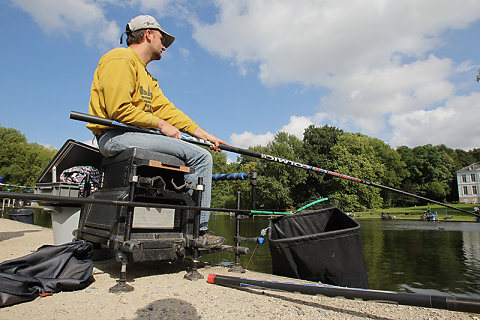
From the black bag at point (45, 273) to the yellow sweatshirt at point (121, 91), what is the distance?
1254 millimetres

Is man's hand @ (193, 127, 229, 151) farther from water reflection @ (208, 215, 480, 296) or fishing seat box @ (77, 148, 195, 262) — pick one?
water reflection @ (208, 215, 480, 296)

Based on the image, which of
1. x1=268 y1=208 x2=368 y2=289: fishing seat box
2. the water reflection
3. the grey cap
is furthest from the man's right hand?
the water reflection

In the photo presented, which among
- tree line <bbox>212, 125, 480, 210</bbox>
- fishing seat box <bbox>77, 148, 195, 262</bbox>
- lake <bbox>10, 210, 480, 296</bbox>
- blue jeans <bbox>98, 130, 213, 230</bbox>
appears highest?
tree line <bbox>212, 125, 480, 210</bbox>

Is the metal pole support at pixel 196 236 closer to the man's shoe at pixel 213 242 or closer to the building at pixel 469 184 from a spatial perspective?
the man's shoe at pixel 213 242

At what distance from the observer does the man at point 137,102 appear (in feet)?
9.49

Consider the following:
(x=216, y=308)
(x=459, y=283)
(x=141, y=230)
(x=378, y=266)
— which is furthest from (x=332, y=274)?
(x=378, y=266)

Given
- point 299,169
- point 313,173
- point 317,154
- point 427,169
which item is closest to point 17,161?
point 299,169

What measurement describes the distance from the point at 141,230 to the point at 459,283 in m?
6.78

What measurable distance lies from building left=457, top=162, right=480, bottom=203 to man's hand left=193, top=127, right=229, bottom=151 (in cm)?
9439

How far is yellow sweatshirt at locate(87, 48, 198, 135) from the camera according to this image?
2.87 meters

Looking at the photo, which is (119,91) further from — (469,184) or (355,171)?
(469,184)

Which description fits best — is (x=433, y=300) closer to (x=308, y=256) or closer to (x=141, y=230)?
(x=308, y=256)

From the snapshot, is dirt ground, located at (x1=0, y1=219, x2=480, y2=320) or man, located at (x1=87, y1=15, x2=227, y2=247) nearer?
dirt ground, located at (x1=0, y1=219, x2=480, y2=320)

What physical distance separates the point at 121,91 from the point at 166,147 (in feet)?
2.23
